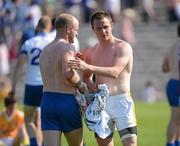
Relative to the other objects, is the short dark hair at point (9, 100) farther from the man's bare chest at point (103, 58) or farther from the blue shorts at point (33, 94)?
the man's bare chest at point (103, 58)

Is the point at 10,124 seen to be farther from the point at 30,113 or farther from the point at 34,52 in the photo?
the point at 34,52

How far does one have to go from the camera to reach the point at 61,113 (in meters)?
12.6

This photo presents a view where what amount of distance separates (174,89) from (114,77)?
428cm

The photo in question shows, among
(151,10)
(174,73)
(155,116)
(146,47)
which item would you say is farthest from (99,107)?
(151,10)

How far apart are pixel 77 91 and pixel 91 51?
A: 0.79 metres

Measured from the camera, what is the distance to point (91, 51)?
43.1 feet

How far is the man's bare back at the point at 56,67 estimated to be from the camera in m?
12.5

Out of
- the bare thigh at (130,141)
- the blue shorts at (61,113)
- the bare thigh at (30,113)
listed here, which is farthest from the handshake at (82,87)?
the bare thigh at (30,113)

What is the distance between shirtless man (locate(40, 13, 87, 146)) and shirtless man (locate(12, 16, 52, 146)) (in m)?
3.87

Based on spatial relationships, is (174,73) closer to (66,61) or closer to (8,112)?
(8,112)

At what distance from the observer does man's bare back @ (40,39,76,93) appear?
12492mm

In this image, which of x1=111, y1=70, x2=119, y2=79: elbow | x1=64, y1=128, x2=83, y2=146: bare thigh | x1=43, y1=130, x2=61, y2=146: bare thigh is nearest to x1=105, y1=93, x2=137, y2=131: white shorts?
x1=111, y1=70, x2=119, y2=79: elbow

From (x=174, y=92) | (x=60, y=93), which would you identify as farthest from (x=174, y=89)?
(x=60, y=93)

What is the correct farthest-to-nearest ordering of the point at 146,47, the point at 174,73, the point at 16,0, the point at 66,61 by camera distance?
the point at 146,47 → the point at 16,0 → the point at 174,73 → the point at 66,61
